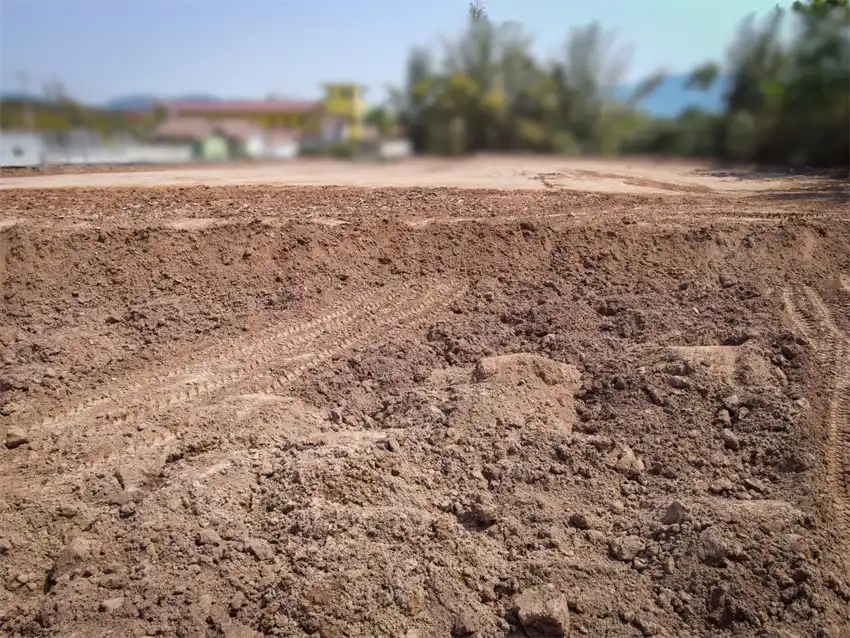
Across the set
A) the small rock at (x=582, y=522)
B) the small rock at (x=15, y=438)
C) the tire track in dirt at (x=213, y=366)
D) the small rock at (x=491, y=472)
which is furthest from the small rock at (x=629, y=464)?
the small rock at (x=15, y=438)

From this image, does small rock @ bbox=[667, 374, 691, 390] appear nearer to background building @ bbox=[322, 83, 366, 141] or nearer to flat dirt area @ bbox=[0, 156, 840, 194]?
flat dirt area @ bbox=[0, 156, 840, 194]

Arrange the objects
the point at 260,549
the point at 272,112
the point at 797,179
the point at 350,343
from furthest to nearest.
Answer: the point at 797,179
the point at 272,112
the point at 350,343
the point at 260,549

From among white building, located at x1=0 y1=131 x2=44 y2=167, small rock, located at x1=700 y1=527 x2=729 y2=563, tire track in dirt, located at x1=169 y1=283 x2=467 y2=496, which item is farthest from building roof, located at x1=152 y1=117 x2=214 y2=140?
small rock, located at x1=700 y1=527 x2=729 y2=563

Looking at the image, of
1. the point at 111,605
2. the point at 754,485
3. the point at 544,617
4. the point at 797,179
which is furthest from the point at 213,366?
the point at 797,179

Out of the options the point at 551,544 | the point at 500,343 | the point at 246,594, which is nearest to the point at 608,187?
the point at 500,343

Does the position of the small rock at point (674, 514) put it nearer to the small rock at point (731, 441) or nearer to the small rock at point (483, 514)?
the small rock at point (731, 441)

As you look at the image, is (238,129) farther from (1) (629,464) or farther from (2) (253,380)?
(1) (629,464)
